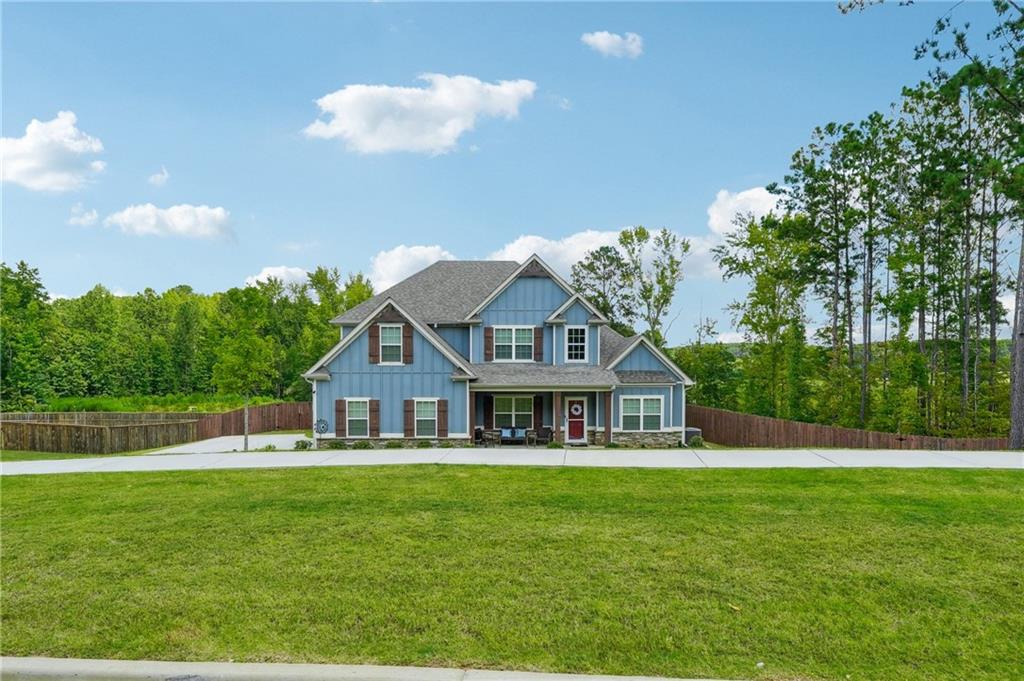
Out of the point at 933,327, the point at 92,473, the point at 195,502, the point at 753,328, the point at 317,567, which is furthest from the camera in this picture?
the point at 753,328

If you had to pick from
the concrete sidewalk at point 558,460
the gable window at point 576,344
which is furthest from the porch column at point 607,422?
the concrete sidewalk at point 558,460

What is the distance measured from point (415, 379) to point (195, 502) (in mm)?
12860

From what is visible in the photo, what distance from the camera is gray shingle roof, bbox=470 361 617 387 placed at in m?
22.5

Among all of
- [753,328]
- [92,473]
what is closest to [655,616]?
[92,473]

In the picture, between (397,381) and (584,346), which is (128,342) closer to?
(397,381)

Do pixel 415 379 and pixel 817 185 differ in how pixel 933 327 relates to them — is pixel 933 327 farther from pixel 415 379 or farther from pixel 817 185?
pixel 415 379

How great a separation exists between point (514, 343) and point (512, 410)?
2.63m

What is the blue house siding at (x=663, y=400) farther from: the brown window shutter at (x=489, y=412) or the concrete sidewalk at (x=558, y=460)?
the concrete sidewalk at (x=558, y=460)

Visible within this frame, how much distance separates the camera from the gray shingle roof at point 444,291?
25125mm

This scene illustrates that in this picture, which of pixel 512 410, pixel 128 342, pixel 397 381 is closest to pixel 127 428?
pixel 397 381

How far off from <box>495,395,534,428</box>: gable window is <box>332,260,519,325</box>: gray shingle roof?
370cm

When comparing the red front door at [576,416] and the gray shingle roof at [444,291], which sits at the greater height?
the gray shingle roof at [444,291]

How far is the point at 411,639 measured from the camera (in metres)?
5.10

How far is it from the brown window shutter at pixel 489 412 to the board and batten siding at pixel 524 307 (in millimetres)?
1627
